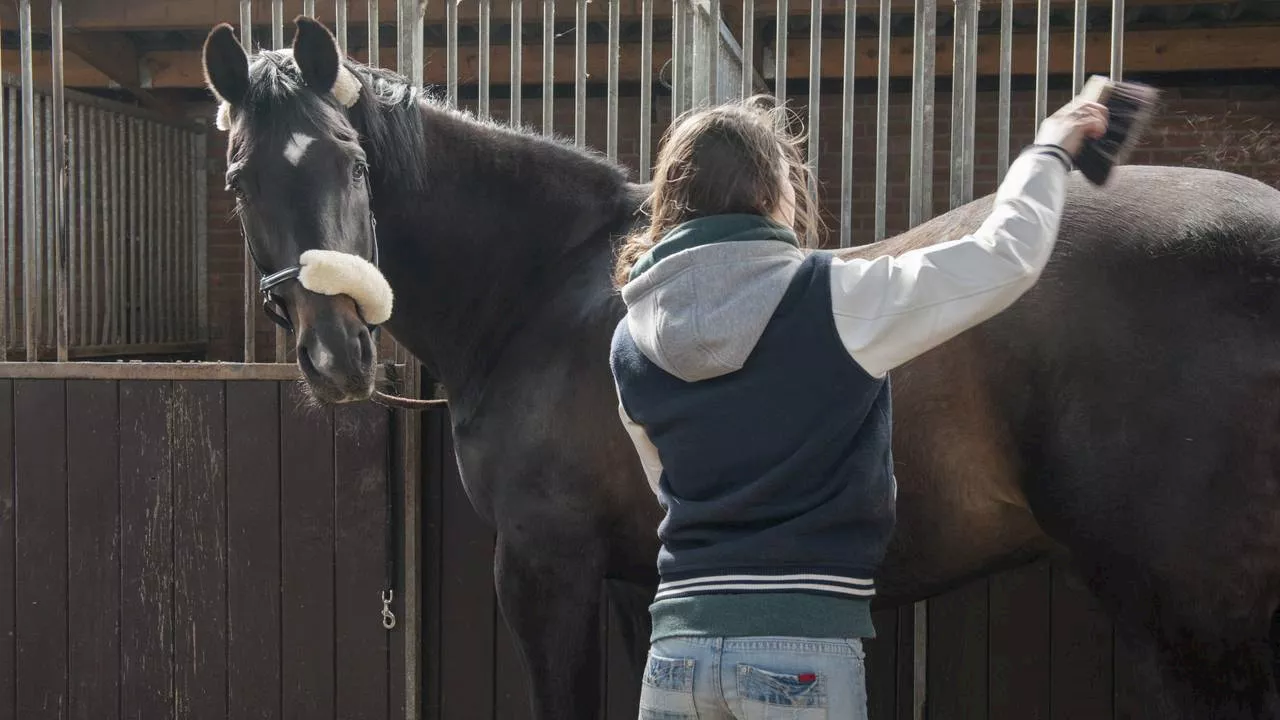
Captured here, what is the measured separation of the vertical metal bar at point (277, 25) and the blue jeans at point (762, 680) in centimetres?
258

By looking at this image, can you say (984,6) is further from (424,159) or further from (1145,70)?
(424,159)

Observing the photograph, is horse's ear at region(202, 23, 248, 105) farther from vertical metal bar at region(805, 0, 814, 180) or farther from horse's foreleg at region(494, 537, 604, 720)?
vertical metal bar at region(805, 0, 814, 180)

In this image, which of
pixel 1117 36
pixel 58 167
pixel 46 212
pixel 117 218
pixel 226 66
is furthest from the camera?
pixel 117 218

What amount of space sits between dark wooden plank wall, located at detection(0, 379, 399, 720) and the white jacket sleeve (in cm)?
226

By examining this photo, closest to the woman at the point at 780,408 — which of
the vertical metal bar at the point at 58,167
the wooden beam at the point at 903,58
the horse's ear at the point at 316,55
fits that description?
the horse's ear at the point at 316,55

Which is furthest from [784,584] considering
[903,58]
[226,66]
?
[903,58]

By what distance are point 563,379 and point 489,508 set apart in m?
0.36

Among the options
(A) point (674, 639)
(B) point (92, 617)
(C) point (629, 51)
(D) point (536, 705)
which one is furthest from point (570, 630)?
(C) point (629, 51)

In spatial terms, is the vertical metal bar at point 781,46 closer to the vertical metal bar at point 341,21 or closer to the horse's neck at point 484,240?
the horse's neck at point 484,240

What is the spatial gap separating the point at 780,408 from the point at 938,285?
26 centimetres

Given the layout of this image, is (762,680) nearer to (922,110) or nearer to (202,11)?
(922,110)

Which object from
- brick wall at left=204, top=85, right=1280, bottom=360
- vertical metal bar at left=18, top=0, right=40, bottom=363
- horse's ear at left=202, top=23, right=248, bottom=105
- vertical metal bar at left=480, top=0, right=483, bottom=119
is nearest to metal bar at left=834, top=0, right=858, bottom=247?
vertical metal bar at left=480, top=0, right=483, bottom=119

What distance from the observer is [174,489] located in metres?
3.55

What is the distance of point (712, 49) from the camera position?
10.9ft
